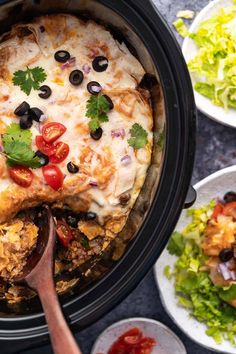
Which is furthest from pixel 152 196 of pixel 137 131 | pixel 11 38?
pixel 11 38

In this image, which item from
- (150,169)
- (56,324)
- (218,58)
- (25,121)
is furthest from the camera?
(218,58)

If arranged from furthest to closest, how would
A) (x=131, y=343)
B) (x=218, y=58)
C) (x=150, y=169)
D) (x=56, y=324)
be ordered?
(x=131, y=343) < (x=218, y=58) < (x=150, y=169) < (x=56, y=324)

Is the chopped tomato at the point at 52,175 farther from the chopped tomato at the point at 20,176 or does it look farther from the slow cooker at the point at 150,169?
the slow cooker at the point at 150,169

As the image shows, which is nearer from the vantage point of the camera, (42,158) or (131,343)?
(42,158)

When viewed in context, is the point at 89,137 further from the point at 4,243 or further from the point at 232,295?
the point at 232,295

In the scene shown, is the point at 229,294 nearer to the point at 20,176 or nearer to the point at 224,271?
the point at 224,271

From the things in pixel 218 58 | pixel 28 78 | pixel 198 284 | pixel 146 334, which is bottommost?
pixel 146 334

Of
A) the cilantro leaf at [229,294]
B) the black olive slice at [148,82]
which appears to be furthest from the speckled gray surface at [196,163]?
the black olive slice at [148,82]

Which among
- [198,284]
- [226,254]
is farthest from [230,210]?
[198,284]
